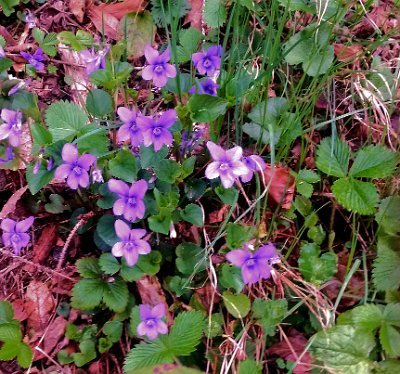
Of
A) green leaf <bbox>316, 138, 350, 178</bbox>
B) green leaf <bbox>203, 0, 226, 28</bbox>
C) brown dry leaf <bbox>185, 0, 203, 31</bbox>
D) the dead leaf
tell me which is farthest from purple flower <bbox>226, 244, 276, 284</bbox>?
brown dry leaf <bbox>185, 0, 203, 31</bbox>

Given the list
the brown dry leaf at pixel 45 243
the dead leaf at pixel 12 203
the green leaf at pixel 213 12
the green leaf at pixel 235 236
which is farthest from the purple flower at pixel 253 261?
the green leaf at pixel 213 12

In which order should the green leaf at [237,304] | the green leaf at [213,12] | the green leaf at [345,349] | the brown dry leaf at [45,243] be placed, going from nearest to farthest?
the green leaf at [345,349]
the green leaf at [237,304]
the brown dry leaf at [45,243]
the green leaf at [213,12]

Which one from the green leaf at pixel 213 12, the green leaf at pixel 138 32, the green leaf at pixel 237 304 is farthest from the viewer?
the green leaf at pixel 138 32

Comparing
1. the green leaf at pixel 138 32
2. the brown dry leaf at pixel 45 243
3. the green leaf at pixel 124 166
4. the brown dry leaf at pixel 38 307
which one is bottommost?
the brown dry leaf at pixel 38 307

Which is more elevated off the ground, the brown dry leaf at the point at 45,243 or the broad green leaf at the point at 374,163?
the broad green leaf at the point at 374,163

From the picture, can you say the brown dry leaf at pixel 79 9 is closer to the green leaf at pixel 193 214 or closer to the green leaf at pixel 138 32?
the green leaf at pixel 138 32

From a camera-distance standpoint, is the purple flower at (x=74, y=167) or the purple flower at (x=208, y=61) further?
the purple flower at (x=208, y=61)

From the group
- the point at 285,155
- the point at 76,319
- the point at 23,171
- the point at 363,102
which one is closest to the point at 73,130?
the point at 23,171
